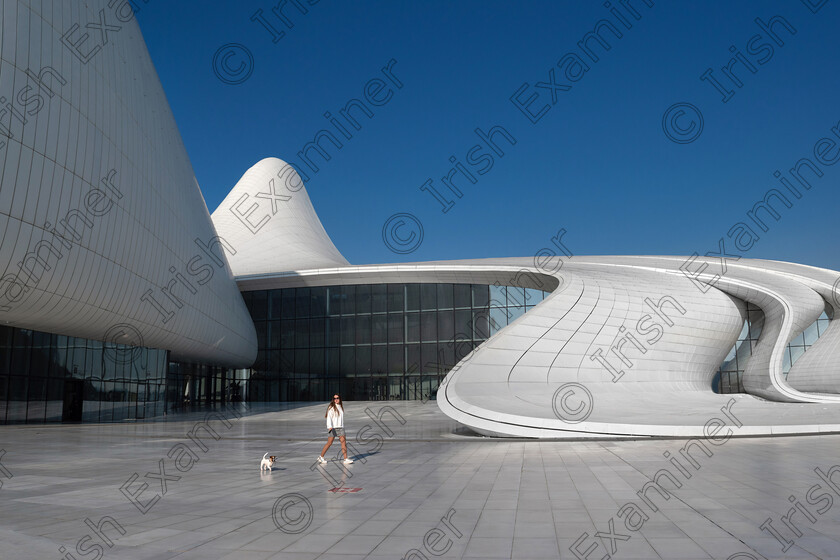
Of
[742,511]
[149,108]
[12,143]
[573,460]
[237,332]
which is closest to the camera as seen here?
[742,511]

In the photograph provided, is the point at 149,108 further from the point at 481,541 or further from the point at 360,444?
the point at 481,541

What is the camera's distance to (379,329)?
35.5 m

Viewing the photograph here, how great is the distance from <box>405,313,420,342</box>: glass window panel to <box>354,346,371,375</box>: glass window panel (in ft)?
7.83

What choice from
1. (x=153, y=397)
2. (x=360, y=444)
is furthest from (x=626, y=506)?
(x=153, y=397)

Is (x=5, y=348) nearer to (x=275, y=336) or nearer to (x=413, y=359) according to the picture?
(x=275, y=336)

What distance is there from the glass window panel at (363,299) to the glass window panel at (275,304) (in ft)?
15.3

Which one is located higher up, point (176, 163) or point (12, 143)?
point (176, 163)

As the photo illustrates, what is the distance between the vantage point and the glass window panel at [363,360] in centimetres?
3541

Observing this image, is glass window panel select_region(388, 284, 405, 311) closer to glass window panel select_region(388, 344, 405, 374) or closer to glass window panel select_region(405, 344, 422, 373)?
glass window panel select_region(388, 344, 405, 374)

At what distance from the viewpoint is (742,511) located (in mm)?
6359

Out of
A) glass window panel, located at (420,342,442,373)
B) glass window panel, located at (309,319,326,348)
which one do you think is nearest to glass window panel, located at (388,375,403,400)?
glass window panel, located at (420,342,442,373)

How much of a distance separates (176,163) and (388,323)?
14.9 m

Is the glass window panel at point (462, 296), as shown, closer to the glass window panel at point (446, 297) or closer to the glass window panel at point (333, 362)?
the glass window panel at point (446, 297)

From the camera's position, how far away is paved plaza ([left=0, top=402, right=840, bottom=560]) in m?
5.28
